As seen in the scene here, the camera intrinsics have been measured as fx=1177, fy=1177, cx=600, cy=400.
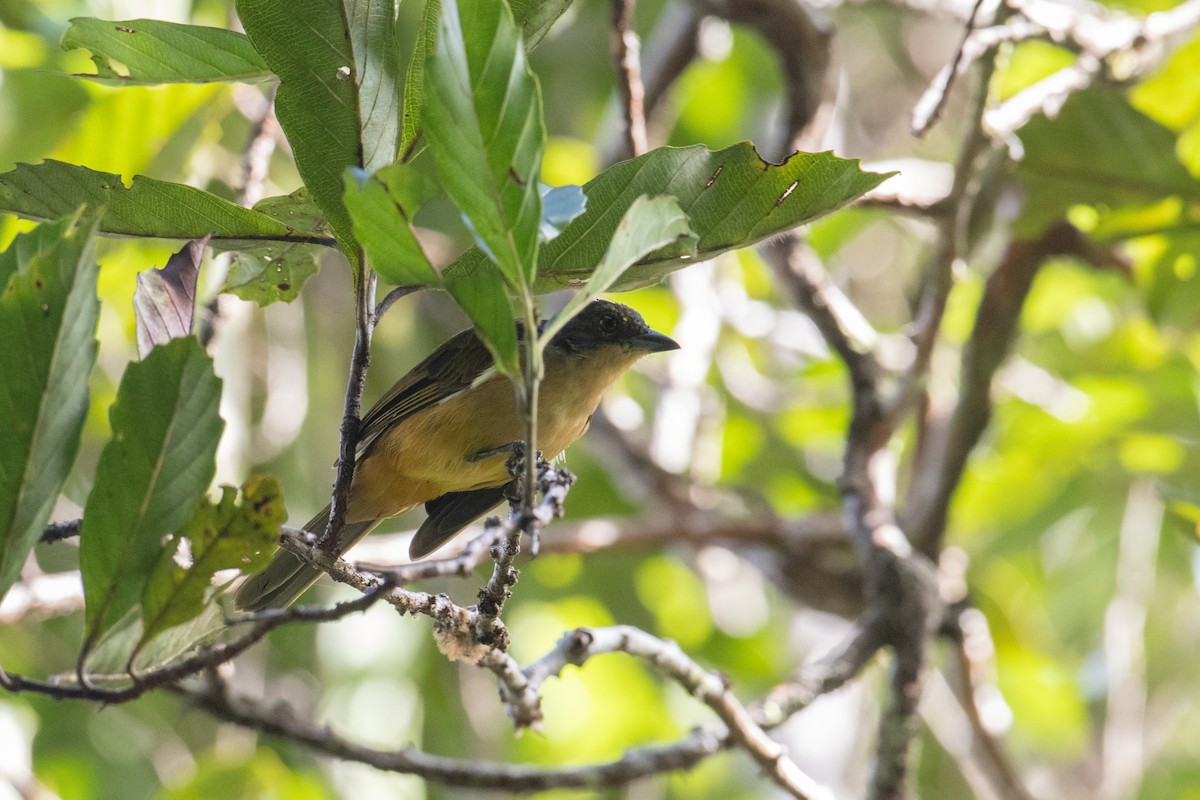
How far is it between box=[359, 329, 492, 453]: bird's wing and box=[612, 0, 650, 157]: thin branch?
0.69 m

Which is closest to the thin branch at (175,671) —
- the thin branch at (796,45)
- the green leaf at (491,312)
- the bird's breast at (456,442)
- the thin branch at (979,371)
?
the green leaf at (491,312)

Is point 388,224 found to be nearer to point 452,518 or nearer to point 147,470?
point 147,470

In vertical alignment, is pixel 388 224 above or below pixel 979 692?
below

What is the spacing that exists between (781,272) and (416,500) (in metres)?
1.58

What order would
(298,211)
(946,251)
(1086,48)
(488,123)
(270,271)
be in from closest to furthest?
(488,123) < (298,211) < (270,271) < (946,251) < (1086,48)

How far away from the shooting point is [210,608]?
5.90 ft

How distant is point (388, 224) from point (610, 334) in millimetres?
2179

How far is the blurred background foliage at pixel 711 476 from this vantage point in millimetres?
4297

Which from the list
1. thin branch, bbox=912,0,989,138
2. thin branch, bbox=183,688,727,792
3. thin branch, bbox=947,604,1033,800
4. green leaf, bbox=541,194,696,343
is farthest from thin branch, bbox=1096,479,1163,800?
green leaf, bbox=541,194,696,343

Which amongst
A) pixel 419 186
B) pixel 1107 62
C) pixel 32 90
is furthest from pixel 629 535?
pixel 419 186

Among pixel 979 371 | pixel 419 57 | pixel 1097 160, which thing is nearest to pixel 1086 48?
pixel 1097 160

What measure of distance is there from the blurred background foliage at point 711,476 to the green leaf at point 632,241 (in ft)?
8.28

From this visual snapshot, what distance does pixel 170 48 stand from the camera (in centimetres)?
190

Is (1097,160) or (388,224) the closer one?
(388,224)
